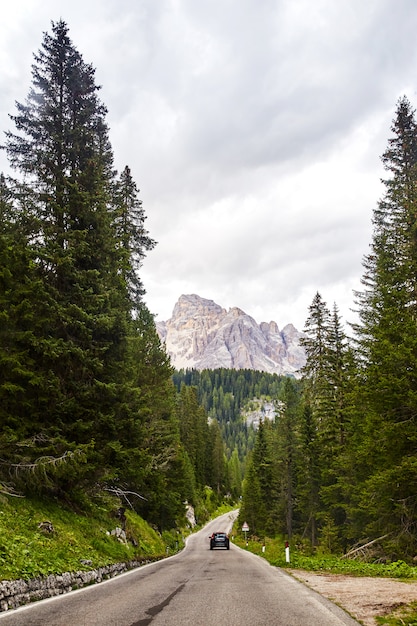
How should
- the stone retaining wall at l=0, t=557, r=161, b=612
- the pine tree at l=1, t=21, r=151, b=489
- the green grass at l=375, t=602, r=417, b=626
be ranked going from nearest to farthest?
the green grass at l=375, t=602, r=417, b=626
the stone retaining wall at l=0, t=557, r=161, b=612
the pine tree at l=1, t=21, r=151, b=489

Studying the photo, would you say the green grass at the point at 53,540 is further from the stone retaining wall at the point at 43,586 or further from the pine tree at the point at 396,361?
the pine tree at the point at 396,361

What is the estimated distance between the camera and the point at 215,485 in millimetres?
96000

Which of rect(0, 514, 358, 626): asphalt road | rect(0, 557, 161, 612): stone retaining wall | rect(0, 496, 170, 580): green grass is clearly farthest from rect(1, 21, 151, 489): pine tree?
rect(0, 514, 358, 626): asphalt road

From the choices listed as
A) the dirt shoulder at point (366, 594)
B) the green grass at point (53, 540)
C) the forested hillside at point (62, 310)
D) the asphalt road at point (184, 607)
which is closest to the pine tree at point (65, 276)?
the forested hillside at point (62, 310)

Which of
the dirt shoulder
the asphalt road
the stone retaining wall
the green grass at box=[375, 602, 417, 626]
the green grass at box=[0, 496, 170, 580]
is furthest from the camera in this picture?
the green grass at box=[0, 496, 170, 580]

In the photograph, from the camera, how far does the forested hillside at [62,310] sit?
13.5 m

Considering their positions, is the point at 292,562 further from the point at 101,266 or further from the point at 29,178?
the point at 29,178

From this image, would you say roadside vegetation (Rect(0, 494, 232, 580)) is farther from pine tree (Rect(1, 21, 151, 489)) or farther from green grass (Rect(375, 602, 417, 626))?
green grass (Rect(375, 602, 417, 626))

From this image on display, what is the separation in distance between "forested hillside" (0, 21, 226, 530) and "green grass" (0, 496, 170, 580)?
29.8 inches

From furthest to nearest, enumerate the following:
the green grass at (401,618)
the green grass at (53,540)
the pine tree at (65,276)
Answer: the pine tree at (65,276)
the green grass at (53,540)
the green grass at (401,618)

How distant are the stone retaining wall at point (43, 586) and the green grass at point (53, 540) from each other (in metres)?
0.14

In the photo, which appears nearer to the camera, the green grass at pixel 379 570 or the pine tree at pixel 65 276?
the green grass at pixel 379 570

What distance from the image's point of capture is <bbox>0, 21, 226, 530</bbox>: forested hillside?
13.5 m

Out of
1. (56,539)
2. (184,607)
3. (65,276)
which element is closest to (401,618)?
(184,607)
